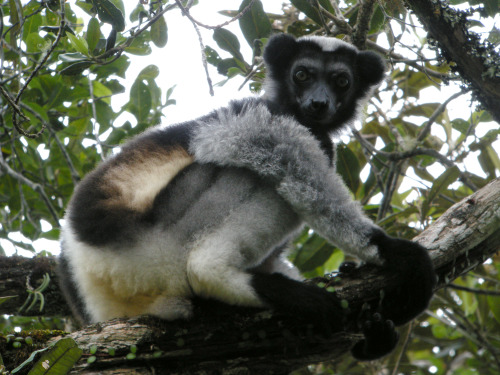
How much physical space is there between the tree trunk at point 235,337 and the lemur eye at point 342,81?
188 centimetres

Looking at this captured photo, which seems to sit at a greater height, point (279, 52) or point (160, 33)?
point (160, 33)

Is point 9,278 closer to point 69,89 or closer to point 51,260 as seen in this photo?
point 51,260

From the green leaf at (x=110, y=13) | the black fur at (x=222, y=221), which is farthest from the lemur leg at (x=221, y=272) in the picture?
the green leaf at (x=110, y=13)

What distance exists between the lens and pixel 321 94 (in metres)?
4.51

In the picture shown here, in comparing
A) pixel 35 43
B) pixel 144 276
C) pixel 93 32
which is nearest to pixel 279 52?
pixel 93 32

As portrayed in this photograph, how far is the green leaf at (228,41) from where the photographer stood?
5.24 m

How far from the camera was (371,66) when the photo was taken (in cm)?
504

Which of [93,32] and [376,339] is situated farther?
[93,32]

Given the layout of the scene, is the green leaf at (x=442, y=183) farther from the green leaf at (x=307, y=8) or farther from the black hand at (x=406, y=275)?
the green leaf at (x=307, y=8)

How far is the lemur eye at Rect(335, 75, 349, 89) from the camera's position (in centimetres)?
486

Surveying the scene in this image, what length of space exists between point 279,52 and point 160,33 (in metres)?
1.15

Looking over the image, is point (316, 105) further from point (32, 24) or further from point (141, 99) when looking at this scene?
point (32, 24)

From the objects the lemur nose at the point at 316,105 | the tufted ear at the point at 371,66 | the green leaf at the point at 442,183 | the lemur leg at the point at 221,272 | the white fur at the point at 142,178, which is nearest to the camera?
the lemur leg at the point at 221,272

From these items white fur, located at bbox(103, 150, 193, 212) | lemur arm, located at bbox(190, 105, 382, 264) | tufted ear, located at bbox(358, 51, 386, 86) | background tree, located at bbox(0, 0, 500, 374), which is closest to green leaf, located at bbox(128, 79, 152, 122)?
background tree, located at bbox(0, 0, 500, 374)
